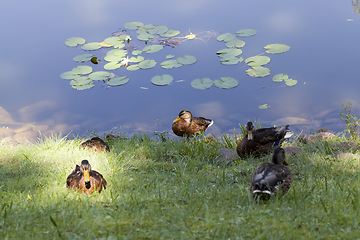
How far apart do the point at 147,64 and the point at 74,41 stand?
11.2ft

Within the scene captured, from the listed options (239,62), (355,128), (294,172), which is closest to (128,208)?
(294,172)

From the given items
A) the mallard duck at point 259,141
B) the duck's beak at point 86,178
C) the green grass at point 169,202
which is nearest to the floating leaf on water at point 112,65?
the green grass at point 169,202

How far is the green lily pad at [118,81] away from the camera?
9266 mm

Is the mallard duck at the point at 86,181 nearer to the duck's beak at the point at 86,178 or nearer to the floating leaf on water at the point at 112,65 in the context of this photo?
the duck's beak at the point at 86,178

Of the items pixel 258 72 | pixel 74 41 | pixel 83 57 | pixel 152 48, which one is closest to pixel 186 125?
pixel 258 72

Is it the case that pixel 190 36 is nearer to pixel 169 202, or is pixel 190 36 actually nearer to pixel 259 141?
pixel 259 141

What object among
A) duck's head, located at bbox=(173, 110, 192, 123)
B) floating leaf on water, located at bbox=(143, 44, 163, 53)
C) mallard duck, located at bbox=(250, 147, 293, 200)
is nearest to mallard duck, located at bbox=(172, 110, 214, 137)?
duck's head, located at bbox=(173, 110, 192, 123)

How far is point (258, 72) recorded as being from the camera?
9320mm

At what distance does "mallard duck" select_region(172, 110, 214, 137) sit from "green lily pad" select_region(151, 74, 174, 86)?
3.76 feet

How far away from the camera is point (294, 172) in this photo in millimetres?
5129

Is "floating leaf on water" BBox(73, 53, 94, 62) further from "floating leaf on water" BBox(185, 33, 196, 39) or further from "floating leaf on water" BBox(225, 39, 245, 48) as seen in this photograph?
"floating leaf on water" BBox(225, 39, 245, 48)

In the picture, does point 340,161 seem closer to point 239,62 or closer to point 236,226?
point 236,226

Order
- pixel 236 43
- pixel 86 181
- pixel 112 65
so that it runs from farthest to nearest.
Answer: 1. pixel 236 43
2. pixel 112 65
3. pixel 86 181

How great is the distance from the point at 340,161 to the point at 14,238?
4882 millimetres
